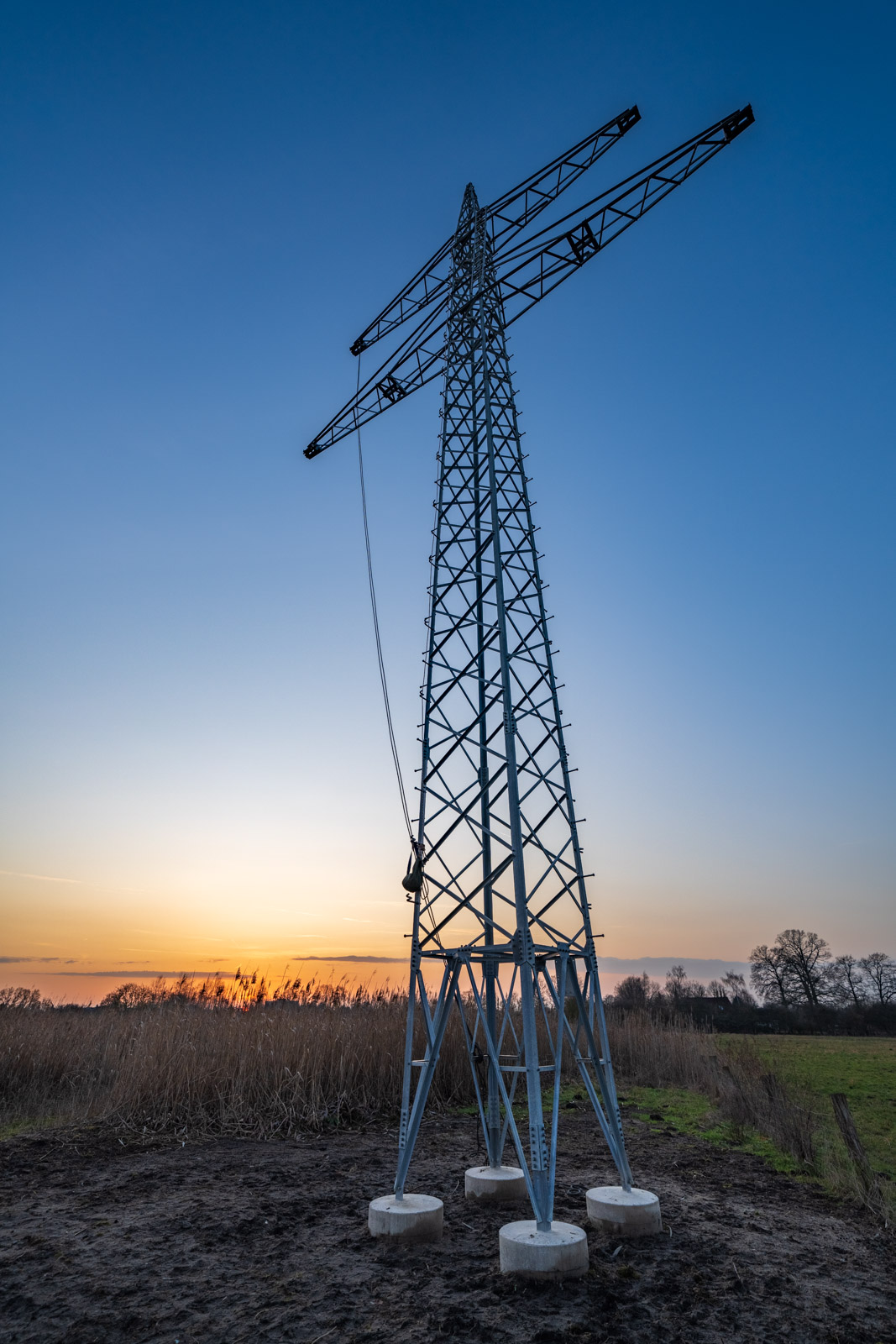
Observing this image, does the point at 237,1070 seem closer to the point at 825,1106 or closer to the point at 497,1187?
the point at 497,1187

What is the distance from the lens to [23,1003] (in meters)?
18.3

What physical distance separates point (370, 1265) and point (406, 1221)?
0.57 metres

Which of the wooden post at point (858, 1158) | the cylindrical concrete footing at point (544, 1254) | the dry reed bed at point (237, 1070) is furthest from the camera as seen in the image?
the dry reed bed at point (237, 1070)

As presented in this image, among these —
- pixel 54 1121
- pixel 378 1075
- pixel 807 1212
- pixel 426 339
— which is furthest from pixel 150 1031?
pixel 426 339

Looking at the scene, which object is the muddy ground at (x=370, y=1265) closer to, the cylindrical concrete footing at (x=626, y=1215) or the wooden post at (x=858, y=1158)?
the cylindrical concrete footing at (x=626, y=1215)

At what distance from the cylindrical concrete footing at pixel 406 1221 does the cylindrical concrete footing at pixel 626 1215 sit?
1585mm

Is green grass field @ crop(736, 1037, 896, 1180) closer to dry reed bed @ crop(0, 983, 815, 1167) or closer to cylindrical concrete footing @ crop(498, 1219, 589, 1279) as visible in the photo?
dry reed bed @ crop(0, 983, 815, 1167)

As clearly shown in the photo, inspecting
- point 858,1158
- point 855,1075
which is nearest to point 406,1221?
point 858,1158

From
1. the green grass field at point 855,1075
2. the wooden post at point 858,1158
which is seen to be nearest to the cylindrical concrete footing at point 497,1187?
the wooden post at point 858,1158

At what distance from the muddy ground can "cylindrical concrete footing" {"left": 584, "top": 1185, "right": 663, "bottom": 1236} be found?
0.17m

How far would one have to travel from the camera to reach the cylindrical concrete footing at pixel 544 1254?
578 cm

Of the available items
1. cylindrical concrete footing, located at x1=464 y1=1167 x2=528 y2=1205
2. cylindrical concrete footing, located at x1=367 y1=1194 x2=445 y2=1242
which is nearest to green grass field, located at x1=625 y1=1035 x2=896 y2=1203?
cylindrical concrete footing, located at x1=464 y1=1167 x2=528 y2=1205

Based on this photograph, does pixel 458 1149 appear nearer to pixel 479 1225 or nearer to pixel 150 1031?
pixel 479 1225

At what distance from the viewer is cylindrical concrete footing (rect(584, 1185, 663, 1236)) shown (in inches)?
270
